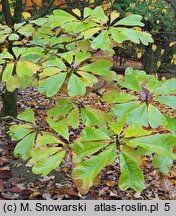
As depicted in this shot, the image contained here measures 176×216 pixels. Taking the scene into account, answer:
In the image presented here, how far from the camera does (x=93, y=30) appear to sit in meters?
1.14

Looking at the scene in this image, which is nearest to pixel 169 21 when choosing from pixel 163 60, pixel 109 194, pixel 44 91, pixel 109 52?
pixel 163 60

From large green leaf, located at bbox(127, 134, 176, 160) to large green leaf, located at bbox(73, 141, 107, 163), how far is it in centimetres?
8

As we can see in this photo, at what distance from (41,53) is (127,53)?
687cm

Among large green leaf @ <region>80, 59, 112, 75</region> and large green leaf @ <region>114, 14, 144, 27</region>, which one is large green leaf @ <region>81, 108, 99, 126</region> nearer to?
large green leaf @ <region>80, 59, 112, 75</region>

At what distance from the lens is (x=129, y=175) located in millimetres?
798

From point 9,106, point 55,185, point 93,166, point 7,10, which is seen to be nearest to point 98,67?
point 93,166

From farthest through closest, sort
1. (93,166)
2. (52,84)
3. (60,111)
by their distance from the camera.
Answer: (60,111), (52,84), (93,166)

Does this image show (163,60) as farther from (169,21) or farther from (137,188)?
(137,188)

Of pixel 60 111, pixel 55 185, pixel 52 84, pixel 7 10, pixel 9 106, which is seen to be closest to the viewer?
pixel 52 84

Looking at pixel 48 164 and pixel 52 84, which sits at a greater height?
pixel 52 84

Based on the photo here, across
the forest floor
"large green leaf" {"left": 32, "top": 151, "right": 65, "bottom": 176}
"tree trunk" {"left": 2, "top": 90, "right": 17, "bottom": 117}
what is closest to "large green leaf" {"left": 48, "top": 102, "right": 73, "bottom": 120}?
"large green leaf" {"left": 32, "top": 151, "right": 65, "bottom": 176}

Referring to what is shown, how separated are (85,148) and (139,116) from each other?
0.19 m

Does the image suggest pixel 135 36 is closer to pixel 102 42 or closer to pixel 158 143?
pixel 102 42

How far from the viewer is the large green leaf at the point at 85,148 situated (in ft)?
2.66
